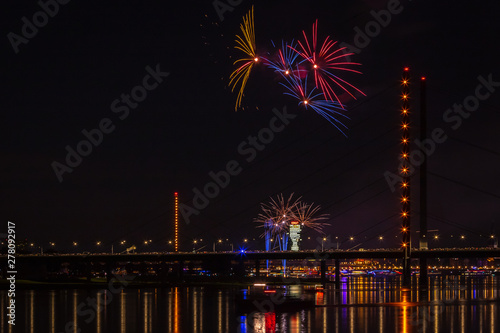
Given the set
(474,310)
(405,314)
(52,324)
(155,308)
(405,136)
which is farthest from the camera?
(405,136)

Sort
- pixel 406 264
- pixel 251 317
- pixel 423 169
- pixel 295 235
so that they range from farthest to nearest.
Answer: pixel 295 235
pixel 423 169
pixel 406 264
pixel 251 317

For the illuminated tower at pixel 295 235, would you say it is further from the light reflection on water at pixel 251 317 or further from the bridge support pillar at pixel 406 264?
the bridge support pillar at pixel 406 264

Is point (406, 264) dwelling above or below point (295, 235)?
below

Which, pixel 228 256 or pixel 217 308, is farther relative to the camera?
pixel 228 256

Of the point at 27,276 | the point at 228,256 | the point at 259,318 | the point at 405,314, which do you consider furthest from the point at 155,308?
the point at 27,276

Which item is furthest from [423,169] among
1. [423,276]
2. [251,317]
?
[251,317]

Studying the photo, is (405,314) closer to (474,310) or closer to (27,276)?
(474,310)

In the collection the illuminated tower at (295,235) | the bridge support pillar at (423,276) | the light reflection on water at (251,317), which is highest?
the illuminated tower at (295,235)

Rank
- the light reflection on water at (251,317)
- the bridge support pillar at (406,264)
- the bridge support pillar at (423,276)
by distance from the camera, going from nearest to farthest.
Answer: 1. the light reflection on water at (251,317)
2. the bridge support pillar at (406,264)
3. the bridge support pillar at (423,276)

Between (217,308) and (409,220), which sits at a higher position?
(409,220)

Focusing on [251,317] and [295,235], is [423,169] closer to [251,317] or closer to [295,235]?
[251,317]

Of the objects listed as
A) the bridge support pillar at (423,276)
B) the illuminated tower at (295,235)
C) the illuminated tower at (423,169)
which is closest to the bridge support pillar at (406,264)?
the bridge support pillar at (423,276)
